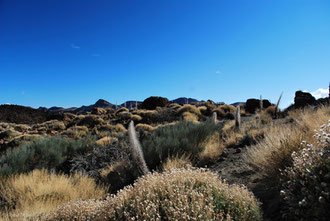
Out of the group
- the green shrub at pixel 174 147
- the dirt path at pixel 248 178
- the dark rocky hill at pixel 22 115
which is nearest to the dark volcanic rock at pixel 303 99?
the green shrub at pixel 174 147

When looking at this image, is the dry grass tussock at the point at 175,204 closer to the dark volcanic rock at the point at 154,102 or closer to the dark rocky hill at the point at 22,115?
the dark volcanic rock at the point at 154,102

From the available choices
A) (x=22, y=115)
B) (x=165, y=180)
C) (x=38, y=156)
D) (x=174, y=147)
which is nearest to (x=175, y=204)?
(x=165, y=180)

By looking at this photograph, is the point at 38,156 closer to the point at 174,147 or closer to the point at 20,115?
the point at 174,147

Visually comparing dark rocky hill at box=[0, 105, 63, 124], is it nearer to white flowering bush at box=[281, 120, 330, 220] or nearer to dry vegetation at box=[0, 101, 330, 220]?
dry vegetation at box=[0, 101, 330, 220]

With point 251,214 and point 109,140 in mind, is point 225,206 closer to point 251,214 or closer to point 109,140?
point 251,214

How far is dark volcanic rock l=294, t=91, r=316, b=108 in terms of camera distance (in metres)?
15.8

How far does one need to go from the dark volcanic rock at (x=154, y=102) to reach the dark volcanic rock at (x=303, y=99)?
1842 centimetres

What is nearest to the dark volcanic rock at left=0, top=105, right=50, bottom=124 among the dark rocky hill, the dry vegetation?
the dark rocky hill

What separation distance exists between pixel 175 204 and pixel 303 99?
59.4ft

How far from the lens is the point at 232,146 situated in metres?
7.32

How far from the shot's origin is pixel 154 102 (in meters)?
32.3

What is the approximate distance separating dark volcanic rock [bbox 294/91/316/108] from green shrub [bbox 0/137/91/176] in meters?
16.6

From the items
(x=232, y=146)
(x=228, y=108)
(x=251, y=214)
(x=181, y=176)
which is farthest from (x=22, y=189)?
(x=228, y=108)

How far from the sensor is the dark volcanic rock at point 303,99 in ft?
51.8
